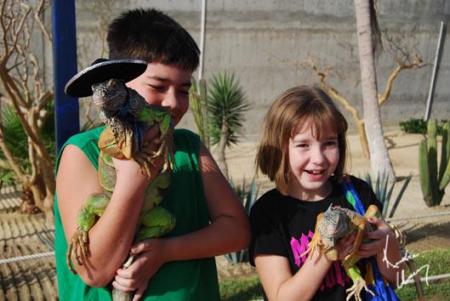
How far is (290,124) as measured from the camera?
1684 mm

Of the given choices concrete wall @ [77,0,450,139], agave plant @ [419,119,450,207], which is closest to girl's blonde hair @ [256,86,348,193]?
agave plant @ [419,119,450,207]

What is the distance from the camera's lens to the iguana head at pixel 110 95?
43.9 inches

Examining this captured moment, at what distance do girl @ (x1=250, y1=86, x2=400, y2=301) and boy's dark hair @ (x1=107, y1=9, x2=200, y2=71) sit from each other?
0.39 metres

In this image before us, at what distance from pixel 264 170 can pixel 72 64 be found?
2.47 feet

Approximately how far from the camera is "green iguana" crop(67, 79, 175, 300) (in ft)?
3.74

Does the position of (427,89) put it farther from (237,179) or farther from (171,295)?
→ (171,295)

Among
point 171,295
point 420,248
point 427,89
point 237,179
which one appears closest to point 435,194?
point 420,248

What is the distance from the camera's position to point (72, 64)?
1924 mm

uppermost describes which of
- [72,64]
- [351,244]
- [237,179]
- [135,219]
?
[72,64]

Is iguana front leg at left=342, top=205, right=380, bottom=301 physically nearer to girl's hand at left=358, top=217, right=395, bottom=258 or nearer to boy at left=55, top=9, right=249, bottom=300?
girl's hand at left=358, top=217, right=395, bottom=258

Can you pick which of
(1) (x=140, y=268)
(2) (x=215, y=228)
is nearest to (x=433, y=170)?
(2) (x=215, y=228)

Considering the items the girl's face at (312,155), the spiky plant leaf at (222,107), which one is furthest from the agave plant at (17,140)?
the girl's face at (312,155)

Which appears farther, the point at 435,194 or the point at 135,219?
the point at 435,194

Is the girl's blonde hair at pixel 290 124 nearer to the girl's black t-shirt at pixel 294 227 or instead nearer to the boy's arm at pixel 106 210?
the girl's black t-shirt at pixel 294 227
